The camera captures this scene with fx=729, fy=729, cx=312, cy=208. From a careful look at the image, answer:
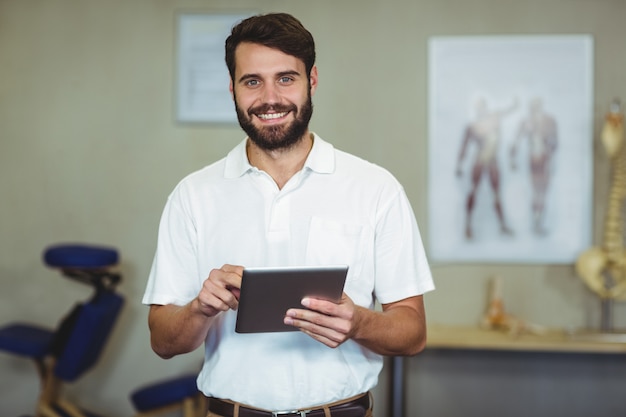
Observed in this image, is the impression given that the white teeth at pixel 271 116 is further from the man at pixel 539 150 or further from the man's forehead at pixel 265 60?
the man at pixel 539 150

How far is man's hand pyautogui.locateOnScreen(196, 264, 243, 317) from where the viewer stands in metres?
1.51

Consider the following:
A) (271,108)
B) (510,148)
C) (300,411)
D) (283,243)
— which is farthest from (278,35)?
(510,148)

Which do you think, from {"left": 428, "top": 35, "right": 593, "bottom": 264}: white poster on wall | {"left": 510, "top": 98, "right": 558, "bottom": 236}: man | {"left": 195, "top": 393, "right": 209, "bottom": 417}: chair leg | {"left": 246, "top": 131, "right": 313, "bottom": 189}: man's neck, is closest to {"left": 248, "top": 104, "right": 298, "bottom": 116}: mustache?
{"left": 246, "top": 131, "right": 313, "bottom": 189}: man's neck

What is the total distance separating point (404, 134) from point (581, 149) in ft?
2.82

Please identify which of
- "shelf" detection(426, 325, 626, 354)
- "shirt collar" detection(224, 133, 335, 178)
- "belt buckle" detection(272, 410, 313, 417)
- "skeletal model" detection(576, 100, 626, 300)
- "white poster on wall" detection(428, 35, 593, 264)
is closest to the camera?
"belt buckle" detection(272, 410, 313, 417)

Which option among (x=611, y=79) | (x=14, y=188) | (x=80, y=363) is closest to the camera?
(x=80, y=363)

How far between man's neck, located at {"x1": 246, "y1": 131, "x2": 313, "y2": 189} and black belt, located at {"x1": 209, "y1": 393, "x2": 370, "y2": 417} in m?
0.54

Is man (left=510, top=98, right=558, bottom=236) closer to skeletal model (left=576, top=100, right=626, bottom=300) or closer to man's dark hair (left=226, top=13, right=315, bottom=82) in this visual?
skeletal model (left=576, top=100, right=626, bottom=300)

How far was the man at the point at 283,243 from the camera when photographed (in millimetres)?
1688

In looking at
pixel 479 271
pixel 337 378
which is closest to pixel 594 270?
pixel 479 271

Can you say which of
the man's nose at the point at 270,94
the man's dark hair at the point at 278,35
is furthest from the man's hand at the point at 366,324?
the man's dark hair at the point at 278,35

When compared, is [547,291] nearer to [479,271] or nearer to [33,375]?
[479,271]

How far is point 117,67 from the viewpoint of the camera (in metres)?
3.74

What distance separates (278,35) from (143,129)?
2164 millimetres
